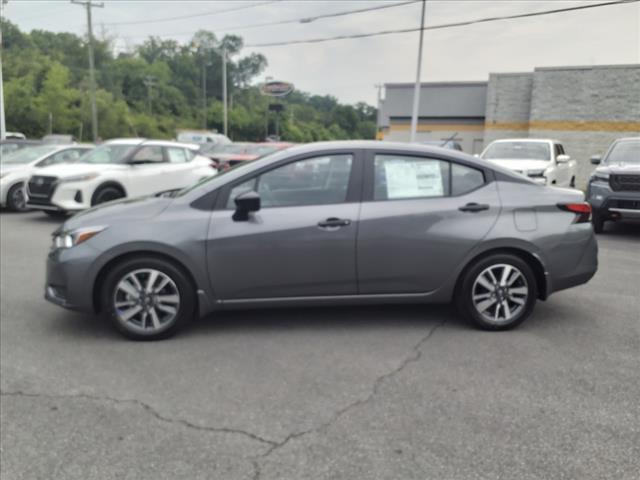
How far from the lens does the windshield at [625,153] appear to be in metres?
9.98

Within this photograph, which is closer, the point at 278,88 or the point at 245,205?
the point at 245,205

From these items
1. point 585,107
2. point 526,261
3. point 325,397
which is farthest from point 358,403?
point 585,107

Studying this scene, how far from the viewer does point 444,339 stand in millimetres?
4500

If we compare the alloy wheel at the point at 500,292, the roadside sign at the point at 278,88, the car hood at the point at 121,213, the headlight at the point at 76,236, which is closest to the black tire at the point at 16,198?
the car hood at the point at 121,213

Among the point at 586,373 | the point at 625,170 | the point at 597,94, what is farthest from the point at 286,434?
the point at 597,94

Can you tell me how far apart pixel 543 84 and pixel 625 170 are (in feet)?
57.0

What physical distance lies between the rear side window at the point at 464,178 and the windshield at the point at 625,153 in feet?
21.4

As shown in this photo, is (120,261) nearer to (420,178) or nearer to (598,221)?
(420,178)

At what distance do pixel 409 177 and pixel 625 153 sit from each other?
735cm

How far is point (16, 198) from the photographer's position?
12398 millimetres

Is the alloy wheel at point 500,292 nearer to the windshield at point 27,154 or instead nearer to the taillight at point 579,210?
the taillight at point 579,210

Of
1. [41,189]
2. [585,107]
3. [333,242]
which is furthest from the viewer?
[585,107]

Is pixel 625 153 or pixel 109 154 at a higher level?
pixel 625 153

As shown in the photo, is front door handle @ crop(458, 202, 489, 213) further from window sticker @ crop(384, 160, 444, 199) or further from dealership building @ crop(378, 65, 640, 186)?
dealership building @ crop(378, 65, 640, 186)
